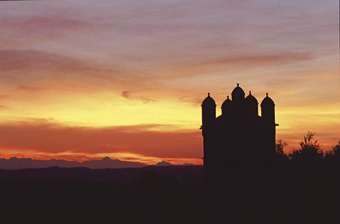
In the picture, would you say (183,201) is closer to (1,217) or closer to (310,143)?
(1,217)

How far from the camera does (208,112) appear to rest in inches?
1441

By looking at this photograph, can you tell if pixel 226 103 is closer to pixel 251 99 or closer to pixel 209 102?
pixel 209 102

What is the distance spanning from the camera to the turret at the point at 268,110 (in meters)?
36.3

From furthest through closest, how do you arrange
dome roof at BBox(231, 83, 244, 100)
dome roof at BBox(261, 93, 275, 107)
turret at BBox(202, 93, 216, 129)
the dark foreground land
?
1. dome roof at BBox(261, 93, 275, 107)
2. turret at BBox(202, 93, 216, 129)
3. dome roof at BBox(231, 83, 244, 100)
4. the dark foreground land

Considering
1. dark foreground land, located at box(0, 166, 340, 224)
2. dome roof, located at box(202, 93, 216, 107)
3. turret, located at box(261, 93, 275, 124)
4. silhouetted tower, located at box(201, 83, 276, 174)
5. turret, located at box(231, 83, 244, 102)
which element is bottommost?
dark foreground land, located at box(0, 166, 340, 224)

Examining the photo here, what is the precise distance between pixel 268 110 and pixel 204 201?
9.84 meters

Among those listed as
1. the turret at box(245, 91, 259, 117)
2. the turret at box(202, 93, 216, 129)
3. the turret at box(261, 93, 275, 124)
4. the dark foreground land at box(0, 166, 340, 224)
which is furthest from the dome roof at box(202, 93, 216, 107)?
the dark foreground land at box(0, 166, 340, 224)

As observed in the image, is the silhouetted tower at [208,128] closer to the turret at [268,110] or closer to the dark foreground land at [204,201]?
the dark foreground land at [204,201]

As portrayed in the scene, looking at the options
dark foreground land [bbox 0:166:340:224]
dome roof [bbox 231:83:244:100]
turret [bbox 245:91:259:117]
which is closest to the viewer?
dark foreground land [bbox 0:166:340:224]

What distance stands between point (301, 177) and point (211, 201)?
8895 mm

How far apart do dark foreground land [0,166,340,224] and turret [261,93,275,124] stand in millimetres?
4179

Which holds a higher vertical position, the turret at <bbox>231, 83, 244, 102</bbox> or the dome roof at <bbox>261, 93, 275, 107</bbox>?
the turret at <bbox>231, 83, 244, 102</bbox>

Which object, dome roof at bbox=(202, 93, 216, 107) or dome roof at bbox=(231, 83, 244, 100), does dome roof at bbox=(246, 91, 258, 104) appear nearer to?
dome roof at bbox=(231, 83, 244, 100)

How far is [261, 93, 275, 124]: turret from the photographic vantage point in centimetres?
3631
